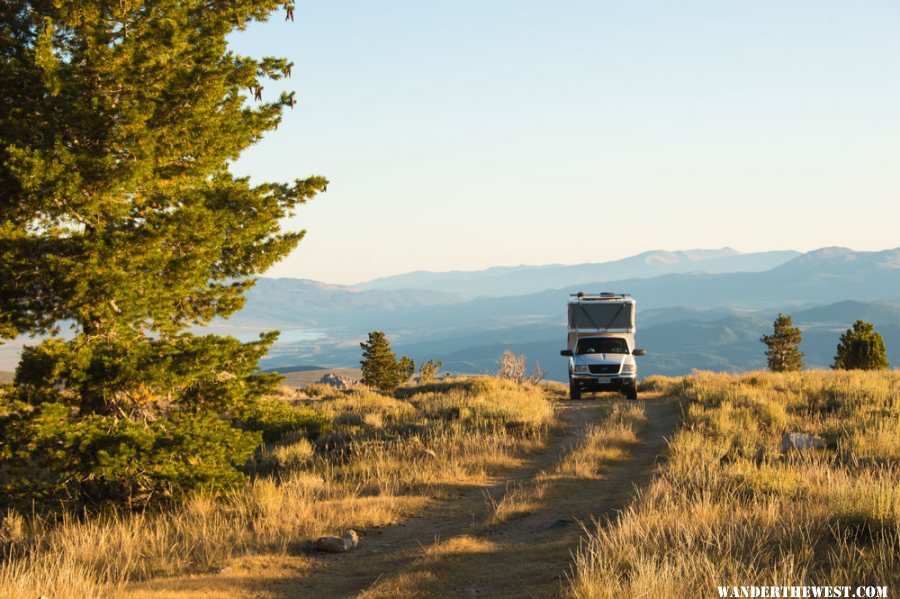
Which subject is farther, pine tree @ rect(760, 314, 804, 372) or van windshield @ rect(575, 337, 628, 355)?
pine tree @ rect(760, 314, 804, 372)

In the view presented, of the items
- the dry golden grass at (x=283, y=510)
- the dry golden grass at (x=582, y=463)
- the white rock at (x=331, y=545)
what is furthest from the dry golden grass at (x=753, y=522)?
the dry golden grass at (x=283, y=510)

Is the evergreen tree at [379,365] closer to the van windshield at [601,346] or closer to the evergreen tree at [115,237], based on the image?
the van windshield at [601,346]

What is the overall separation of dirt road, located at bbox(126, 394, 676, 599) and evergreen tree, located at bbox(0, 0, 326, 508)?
342cm

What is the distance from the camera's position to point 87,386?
10.6 meters

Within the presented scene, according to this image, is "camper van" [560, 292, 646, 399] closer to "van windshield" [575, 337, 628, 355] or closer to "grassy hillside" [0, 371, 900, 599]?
"van windshield" [575, 337, 628, 355]

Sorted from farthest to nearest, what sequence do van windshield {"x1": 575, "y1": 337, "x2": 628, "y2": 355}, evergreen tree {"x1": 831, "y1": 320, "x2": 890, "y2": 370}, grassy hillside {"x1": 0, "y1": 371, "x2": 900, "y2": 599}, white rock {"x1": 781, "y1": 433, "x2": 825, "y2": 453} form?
evergreen tree {"x1": 831, "y1": 320, "x2": 890, "y2": 370}, van windshield {"x1": 575, "y1": 337, "x2": 628, "y2": 355}, white rock {"x1": 781, "y1": 433, "x2": 825, "y2": 453}, grassy hillside {"x1": 0, "y1": 371, "x2": 900, "y2": 599}

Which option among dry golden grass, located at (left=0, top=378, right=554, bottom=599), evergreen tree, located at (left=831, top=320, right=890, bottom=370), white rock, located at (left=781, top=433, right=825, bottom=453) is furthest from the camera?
evergreen tree, located at (left=831, top=320, right=890, bottom=370)

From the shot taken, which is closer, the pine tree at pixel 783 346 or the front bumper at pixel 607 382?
the front bumper at pixel 607 382

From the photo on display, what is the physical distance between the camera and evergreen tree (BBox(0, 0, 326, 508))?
10.3m

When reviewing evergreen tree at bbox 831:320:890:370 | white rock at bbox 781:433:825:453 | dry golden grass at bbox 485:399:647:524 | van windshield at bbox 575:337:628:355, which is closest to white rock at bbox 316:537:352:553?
dry golden grass at bbox 485:399:647:524

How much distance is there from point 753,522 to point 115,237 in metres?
9.35

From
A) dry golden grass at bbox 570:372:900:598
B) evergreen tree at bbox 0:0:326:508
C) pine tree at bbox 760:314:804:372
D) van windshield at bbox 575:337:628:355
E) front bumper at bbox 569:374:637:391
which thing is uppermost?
evergreen tree at bbox 0:0:326:508

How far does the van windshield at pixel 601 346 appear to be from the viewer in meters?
26.8

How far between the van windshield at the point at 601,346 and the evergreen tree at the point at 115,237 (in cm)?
1645
